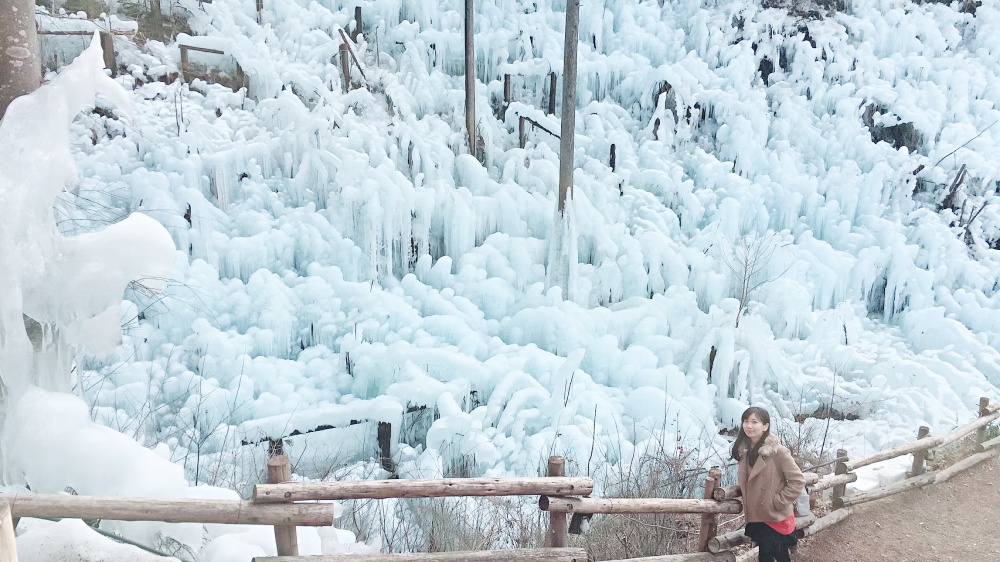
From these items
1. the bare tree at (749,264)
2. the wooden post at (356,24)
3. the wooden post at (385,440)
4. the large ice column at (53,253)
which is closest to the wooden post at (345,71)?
the wooden post at (356,24)

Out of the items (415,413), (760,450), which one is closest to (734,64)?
(415,413)

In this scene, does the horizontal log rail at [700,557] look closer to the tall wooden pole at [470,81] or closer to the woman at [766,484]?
the woman at [766,484]

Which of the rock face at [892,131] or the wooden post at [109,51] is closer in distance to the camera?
the wooden post at [109,51]

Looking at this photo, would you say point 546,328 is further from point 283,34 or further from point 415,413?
point 283,34

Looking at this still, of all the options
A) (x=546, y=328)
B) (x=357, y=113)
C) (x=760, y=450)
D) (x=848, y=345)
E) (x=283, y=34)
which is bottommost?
(x=848, y=345)

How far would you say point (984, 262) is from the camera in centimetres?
915

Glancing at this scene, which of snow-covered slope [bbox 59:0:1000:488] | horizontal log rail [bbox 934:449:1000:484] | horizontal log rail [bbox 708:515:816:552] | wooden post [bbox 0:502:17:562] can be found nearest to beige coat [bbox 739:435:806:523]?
horizontal log rail [bbox 708:515:816:552]

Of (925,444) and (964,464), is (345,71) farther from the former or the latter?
(964,464)

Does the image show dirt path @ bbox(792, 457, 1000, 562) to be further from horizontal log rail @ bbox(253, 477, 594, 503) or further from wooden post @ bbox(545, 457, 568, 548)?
horizontal log rail @ bbox(253, 477, 594, 503)

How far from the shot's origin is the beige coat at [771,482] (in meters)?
3.07

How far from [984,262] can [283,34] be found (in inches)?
431

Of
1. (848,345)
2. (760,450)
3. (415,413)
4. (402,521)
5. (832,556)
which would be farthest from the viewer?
(848,345)

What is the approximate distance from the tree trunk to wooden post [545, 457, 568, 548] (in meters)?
3.15

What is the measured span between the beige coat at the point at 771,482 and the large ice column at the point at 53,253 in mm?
3195
